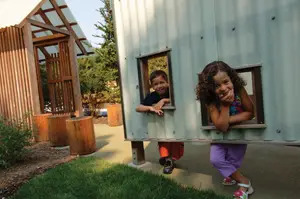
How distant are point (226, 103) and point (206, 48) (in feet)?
2.87

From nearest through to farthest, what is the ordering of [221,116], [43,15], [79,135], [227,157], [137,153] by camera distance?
1. [221,116]
2. [227,157]
3. [137,153]
4. [79,135]
5. [43,15]

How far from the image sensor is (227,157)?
338 cm

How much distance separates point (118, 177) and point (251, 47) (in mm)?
2514

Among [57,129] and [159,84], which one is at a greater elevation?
[159,84]

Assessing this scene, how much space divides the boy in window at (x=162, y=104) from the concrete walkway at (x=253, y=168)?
193mm

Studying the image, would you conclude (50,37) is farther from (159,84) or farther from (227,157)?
(227,157)

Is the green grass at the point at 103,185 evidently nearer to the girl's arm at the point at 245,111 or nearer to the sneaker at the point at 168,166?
the sneaker at the point at 168,166

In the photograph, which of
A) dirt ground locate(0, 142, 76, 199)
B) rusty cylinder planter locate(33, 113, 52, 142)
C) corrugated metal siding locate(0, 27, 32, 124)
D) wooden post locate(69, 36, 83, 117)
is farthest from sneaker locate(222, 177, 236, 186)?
wooden post locate(69, 36, 83, 117)

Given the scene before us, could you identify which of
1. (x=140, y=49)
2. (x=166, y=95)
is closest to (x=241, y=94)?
(x=166, y=95)

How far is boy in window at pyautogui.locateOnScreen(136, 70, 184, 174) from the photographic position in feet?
13.8

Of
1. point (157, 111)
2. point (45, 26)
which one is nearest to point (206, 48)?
point (157, 111)

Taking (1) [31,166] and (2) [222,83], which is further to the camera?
(1) [31,166]

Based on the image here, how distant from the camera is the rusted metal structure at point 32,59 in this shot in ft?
25.2

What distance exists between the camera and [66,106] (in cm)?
1056
